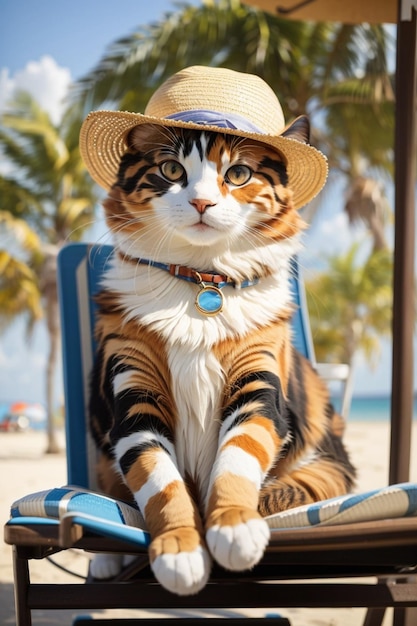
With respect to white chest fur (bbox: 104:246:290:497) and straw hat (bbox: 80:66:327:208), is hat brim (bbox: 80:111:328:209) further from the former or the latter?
white chest fur (bbox: 104:246:290:497)

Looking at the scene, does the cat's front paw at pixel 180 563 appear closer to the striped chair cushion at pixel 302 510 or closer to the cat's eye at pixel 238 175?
the striped chair cushion at pixel 302 510

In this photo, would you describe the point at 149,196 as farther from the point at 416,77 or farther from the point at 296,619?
the point at 296,619

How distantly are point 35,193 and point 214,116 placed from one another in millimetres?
15561

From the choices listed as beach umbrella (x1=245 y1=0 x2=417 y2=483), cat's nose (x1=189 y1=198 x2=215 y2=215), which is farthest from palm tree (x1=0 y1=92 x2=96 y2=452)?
cat's nose (x1=189 y1=198 x2=215 y2=215)

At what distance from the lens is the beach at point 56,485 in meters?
2.71

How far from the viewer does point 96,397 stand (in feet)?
6.21

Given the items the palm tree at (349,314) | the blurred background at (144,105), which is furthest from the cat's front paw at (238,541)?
the palm tree at (349,314)

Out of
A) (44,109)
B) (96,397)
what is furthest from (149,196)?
(44,109)

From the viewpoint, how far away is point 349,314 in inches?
877

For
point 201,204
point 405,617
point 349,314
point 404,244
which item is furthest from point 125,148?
point 349,314

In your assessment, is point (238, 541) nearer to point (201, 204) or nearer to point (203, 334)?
point (203, 334)

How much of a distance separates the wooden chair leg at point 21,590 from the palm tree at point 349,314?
19.8 metres

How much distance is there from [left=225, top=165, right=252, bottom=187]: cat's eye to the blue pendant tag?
238mm

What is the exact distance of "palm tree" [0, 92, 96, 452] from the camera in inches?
631
